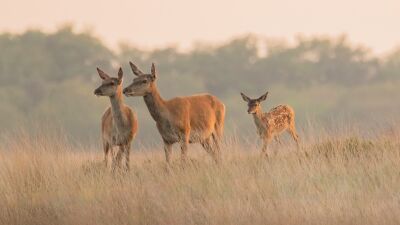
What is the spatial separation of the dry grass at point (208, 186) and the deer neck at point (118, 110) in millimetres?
774

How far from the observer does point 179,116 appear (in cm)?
1579

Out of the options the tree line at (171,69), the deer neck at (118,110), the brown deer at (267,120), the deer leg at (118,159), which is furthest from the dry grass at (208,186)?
the tree line at (171,69)

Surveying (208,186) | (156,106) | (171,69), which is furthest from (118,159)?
(171,69)

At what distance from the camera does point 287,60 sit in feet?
184

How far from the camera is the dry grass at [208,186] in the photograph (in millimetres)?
11242

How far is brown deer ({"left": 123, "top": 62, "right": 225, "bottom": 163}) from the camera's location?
1515 cm

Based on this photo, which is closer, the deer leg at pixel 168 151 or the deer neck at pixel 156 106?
the deer leg at pixel 168 151

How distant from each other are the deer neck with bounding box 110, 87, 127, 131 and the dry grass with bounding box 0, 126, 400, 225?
77 centimetres

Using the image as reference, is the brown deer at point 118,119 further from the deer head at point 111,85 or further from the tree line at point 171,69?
the tree line at point 171,69

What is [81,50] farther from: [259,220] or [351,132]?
[259,220]

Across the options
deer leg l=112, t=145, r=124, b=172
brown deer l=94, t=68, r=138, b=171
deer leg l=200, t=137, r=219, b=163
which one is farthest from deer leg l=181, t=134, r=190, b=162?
deer leg l=112, t=145, r=124, b=172

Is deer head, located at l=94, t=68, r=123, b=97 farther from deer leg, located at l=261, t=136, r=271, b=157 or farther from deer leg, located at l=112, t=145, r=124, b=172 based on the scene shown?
deer leg, located at l=261, t=136, r=271, b=157

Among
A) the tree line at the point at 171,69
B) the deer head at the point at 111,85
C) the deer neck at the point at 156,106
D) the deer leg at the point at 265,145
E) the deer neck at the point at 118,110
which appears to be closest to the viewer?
the deer head at the point at 111,85

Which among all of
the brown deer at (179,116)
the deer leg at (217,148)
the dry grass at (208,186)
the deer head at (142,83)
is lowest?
the dry grass at (208,186)
